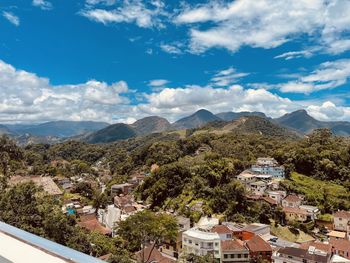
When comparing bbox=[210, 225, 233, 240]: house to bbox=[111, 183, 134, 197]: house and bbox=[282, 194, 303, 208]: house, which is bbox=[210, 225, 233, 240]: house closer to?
bbox=[282, 194, 303, 208]: house

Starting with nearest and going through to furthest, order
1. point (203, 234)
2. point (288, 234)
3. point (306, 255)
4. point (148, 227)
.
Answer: point (148, 227), point (306, 255), point (203, 234), point (288, 234)

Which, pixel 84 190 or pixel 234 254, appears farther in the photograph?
pixel 84 190

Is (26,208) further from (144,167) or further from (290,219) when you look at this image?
(144,167)

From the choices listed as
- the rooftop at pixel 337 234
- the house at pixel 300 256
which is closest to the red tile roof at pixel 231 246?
the house at pixel 300 256

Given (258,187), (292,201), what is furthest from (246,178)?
(292,201)

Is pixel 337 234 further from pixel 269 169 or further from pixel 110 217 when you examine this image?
pixel 110 217

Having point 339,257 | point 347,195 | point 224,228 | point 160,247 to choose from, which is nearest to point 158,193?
point 160,247

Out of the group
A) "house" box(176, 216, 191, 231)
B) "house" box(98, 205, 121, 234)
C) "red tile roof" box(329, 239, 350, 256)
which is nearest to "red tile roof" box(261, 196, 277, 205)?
"red tile roof" box(329, 239, 350, 256)
